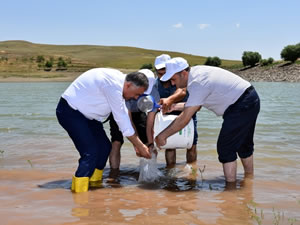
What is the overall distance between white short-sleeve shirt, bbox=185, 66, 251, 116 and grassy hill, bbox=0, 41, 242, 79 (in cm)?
7672

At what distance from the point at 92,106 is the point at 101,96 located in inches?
7.2

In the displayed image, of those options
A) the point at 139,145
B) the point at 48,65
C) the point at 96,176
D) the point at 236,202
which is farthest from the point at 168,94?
the point at 48,65

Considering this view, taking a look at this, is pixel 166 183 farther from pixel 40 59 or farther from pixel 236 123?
pixel 40 59

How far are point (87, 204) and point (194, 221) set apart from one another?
122 centimetres

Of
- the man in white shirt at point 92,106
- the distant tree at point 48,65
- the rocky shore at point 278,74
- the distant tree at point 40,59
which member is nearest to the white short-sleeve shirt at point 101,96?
the man in white shirt at point 92,106

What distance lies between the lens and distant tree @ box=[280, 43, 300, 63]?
69.8m

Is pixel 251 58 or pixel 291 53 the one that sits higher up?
pixel 291 53

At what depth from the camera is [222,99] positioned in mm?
4988

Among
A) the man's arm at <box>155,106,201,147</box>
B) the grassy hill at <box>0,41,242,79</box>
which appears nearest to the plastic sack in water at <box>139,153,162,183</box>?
the man's arm at <box>155,106,201,147</box>

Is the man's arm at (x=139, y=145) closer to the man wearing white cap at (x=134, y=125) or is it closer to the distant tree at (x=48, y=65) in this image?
the man wearing white cap at (x=134, y=125)

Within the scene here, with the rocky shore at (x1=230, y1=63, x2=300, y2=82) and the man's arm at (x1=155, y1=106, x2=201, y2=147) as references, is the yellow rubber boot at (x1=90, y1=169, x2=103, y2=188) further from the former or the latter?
the rocky shore at (x1=230, y1=63, x2=300, y2=82)

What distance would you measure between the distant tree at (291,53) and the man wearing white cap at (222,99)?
69120mm

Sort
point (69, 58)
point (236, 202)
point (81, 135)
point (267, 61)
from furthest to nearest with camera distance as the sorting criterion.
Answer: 1. point (69, 58)
2. point (267, 61)
3. point (81, 135)
4. point (236, 202)

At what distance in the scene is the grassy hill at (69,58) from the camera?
86.7 metres
